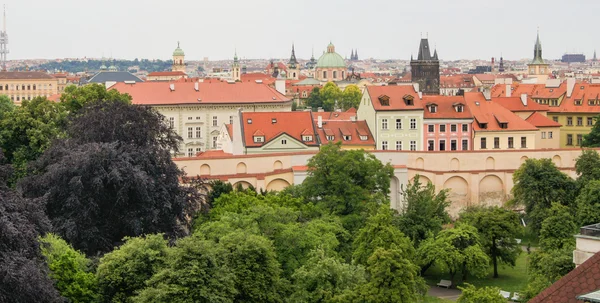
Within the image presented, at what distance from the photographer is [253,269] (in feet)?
107

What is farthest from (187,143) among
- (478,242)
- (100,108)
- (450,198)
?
(478,242)

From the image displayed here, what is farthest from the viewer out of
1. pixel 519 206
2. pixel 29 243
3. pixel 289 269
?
pixel 519 206

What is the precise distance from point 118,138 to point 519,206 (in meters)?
22.6

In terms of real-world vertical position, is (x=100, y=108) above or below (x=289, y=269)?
above

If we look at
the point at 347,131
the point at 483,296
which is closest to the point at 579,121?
the point at 347,131

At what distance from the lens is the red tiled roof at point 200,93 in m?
90.2

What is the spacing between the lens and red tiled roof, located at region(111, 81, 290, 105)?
90188 millimetres

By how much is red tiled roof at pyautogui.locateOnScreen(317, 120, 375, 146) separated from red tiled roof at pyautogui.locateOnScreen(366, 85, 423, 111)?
6.49ft

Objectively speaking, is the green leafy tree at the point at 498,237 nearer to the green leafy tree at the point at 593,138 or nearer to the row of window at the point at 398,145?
the row of window at the point at 398,145

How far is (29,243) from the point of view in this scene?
29062 mm

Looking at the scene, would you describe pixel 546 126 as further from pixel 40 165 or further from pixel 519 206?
pixel 40 165

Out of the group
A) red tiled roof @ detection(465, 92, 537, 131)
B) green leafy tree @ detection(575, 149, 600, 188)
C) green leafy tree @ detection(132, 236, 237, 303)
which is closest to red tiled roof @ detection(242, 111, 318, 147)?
red tiled roof @ detection(465, 92, 537, 131)

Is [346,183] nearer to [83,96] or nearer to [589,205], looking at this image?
[589,205]

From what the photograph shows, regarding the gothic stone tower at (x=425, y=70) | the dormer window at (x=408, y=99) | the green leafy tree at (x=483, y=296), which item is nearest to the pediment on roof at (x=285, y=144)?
the dormer window at (x=408, y=99)
